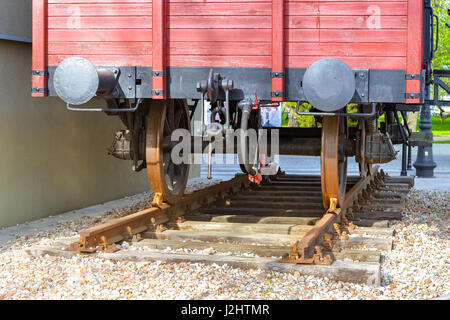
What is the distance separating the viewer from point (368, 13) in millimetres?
5133

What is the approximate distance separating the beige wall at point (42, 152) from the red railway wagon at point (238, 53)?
1.35 metres

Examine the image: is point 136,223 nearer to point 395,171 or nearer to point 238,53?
point 238,53

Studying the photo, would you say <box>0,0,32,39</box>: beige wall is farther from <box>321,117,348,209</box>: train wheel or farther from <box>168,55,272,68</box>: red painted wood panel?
<box>321,117,348,209</box>: train wheel

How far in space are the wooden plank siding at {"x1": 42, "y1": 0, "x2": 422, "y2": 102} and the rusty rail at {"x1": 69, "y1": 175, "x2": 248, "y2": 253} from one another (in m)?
1.43

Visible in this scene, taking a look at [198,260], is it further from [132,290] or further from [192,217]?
[192,217]

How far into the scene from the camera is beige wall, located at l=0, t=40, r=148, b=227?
21.8 ft

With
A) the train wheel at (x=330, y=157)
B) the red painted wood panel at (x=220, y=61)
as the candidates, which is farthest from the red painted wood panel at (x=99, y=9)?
the train wheel at (x=330, y=157)

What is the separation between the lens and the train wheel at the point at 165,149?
6156 millimetres

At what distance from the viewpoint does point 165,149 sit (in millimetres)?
6566

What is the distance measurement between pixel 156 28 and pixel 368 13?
1.82m

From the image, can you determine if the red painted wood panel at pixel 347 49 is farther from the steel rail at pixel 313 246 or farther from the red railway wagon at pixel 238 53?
the steel rail at pixel 313 246
